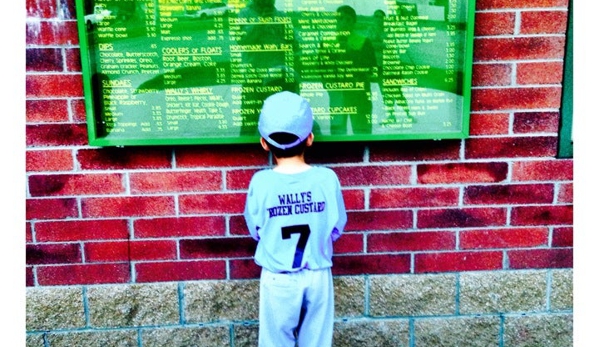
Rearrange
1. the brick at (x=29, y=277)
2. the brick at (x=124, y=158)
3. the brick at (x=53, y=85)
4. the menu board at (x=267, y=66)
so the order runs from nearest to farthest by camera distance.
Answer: the menu board at (x=267, y=66) → the brick at (x=53, y=85) → the brick at (x=124, y=158) → the brick at (x=29, y=277)

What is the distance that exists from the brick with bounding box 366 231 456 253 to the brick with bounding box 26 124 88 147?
1640 millimetres

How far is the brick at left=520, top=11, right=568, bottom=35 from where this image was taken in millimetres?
2725

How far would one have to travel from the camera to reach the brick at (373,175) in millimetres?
2867

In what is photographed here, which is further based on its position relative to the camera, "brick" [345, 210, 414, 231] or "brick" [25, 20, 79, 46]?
"brick" [345, 210, 414, 231]

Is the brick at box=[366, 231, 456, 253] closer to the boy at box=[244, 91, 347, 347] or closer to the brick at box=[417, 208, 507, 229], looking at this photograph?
the brick at box=[417, 208, 507, 229]

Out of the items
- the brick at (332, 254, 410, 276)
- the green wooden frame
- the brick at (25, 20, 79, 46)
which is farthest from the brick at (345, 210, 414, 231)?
the brick at (25, 20, 79, 46)

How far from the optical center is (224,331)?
3.00 m

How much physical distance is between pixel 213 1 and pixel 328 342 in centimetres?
176

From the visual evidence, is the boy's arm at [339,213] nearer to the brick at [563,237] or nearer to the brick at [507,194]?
the brick at [507,194]

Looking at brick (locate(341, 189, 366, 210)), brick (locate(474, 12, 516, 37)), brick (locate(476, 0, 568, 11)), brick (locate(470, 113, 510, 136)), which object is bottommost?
brick (locate(341, 189, 366, 210))

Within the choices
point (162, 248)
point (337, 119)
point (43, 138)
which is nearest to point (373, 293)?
point (337, 119)

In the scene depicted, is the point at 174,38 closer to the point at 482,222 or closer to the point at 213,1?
the point at 213,1

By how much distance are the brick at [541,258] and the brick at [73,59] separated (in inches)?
99.6

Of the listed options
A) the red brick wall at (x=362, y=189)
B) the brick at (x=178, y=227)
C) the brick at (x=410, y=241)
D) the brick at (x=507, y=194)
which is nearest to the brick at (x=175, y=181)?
the red brick wall at (x=362, y=189)
